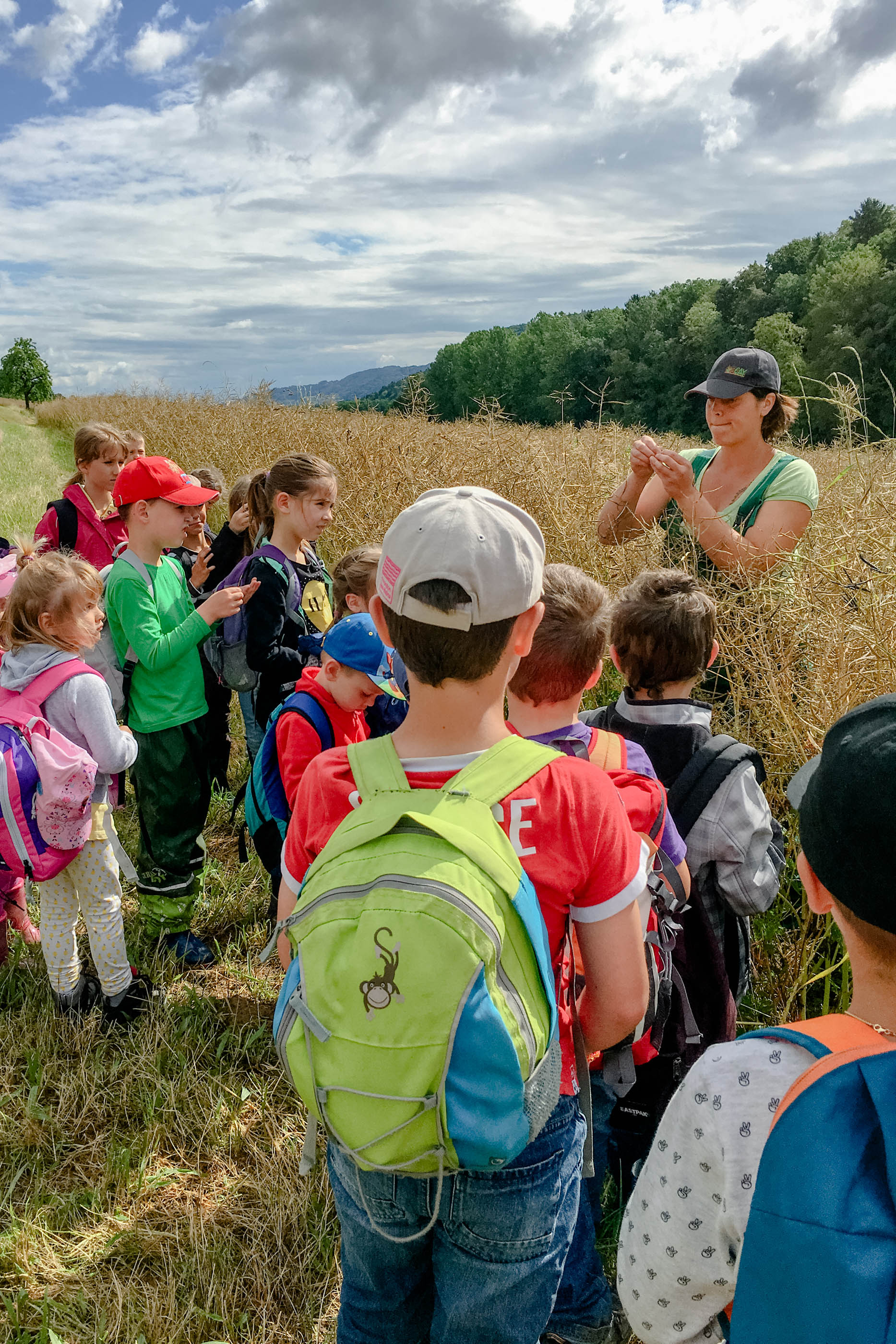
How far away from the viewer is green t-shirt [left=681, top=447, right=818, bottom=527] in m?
2.65

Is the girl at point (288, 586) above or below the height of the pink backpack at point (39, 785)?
above

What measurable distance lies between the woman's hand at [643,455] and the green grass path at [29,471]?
275 centimetres

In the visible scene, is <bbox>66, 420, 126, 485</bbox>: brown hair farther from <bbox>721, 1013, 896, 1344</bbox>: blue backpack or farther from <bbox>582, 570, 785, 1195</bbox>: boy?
<bbox>721, 1013, 896, 1344</bbox>: blue backpack

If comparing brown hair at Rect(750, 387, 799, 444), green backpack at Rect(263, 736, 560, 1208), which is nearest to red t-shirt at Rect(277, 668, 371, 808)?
green backpack at Rect(263, 736, 560, 1208)

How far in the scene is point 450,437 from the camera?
20.1 ft

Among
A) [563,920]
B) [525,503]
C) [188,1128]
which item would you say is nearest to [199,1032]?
[188,1128]

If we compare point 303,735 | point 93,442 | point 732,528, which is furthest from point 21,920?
A: point 732,528

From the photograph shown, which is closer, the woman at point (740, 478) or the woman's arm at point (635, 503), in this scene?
the woman at point (740, 478)

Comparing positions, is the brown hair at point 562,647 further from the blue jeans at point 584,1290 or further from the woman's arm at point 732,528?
the woman's arm at point 732,528

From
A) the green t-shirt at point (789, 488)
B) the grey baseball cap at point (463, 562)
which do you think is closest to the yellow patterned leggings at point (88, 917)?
the grey baseball cap at point (463, 562)

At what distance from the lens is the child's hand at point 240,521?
3.83 metres

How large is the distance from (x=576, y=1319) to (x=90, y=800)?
1.80m

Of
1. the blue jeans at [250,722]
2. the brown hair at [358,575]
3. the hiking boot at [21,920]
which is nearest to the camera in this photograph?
the brown hair at [358,575]

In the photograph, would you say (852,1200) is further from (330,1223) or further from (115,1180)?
(115,1180)
